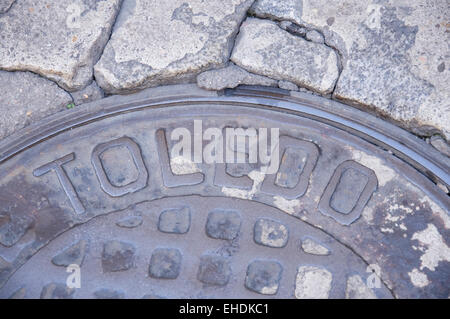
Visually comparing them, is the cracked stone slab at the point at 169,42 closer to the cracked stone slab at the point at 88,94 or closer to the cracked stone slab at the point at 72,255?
the cracked stone slab at the point at 88,94

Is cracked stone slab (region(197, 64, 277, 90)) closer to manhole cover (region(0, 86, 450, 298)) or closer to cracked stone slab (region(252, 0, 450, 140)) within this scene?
manhole cover (region(0, 86, 450, 298))

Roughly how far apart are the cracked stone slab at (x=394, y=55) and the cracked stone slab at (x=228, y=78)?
23 centimetres

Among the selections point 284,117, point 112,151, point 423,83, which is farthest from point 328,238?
point 112,151

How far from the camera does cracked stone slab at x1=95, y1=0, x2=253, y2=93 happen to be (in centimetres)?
142

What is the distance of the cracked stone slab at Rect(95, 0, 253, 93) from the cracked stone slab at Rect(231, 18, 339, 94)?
53mm

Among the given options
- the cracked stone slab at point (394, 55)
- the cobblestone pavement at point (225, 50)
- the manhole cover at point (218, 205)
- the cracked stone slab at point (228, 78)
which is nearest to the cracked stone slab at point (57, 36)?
the cobblestone pavement at point (225, 50)

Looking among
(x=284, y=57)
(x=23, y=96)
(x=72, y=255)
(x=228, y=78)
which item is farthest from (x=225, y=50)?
(x=72, y=255)

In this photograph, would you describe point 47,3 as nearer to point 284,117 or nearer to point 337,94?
point 284,117

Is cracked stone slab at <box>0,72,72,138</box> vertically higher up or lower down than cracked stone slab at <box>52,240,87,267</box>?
higher up

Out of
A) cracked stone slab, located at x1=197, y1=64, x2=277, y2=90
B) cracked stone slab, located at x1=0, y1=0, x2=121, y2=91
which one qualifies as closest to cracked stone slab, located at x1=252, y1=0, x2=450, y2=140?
cracked stone slab, located at x1=197, y1=64, x2=277, y2=90

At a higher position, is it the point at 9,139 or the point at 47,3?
the point at 47,3

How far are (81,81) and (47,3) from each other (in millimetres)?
280
